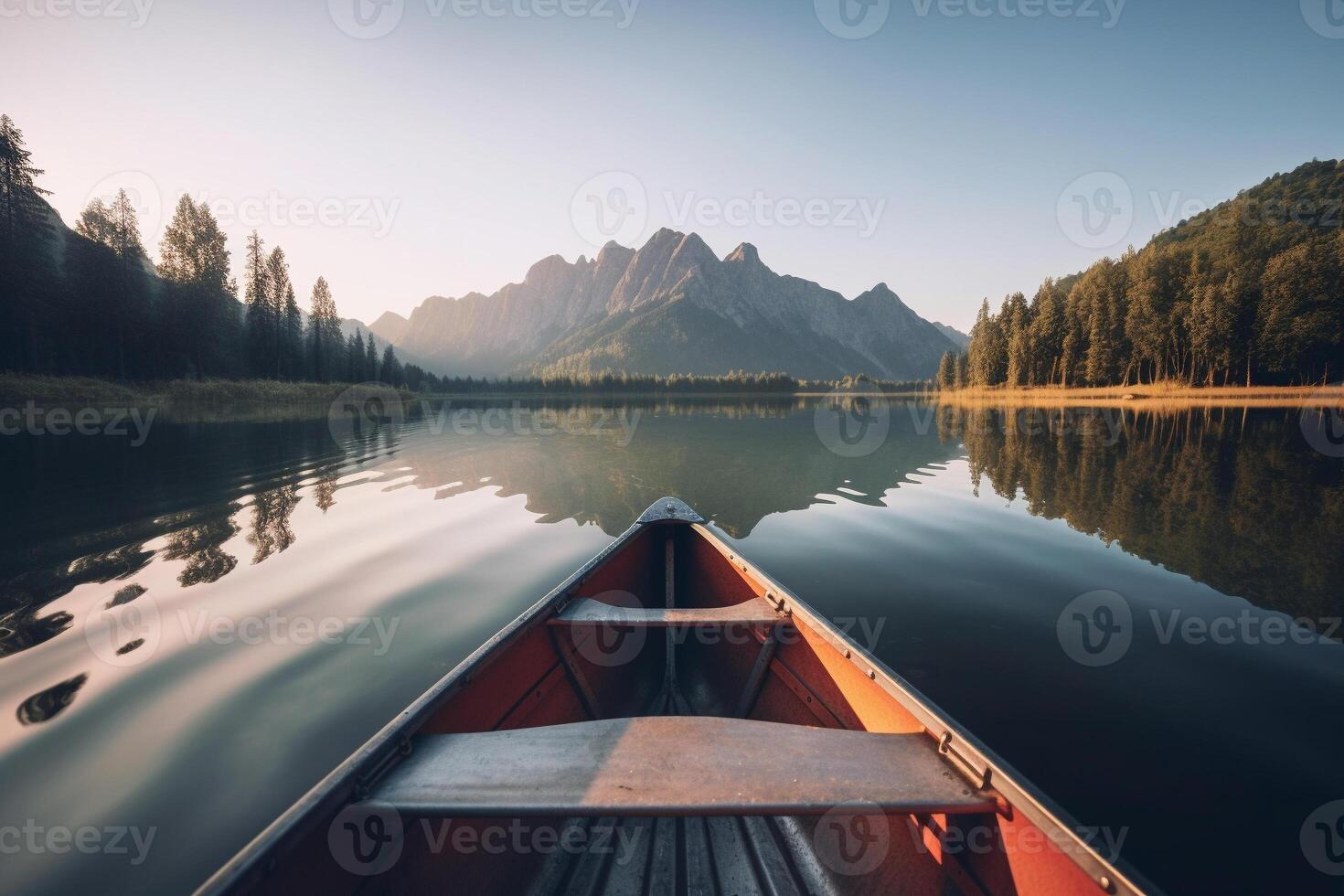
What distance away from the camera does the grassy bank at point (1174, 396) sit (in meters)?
51.5

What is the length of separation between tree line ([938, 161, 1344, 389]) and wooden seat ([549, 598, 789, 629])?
83.3 m

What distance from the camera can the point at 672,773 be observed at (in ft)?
9.37

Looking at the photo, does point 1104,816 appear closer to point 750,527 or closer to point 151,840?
point 151,840

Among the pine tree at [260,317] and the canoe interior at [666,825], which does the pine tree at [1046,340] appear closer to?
the canoe interior at [666,825]

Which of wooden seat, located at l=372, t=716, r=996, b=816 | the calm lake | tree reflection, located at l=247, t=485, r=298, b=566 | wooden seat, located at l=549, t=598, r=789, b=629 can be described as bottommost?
the calm lake

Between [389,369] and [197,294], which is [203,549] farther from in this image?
[389,369]

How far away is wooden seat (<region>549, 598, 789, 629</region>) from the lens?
200 inches

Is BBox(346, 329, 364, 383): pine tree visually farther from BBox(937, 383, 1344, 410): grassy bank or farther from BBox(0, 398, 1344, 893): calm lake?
BBox(937, 383, 1344, 410): grassy bank

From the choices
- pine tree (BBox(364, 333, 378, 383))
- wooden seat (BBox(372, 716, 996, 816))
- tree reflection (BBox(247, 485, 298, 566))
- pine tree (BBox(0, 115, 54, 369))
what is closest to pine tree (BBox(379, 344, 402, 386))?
pine tree (BBox(364, 333, 378, 383))

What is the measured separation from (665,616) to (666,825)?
1864 millimetres

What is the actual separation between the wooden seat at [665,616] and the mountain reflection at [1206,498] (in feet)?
27.6

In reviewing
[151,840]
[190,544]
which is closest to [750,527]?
[151,840]

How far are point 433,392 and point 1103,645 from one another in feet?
525

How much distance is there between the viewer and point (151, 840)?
3.63 m
